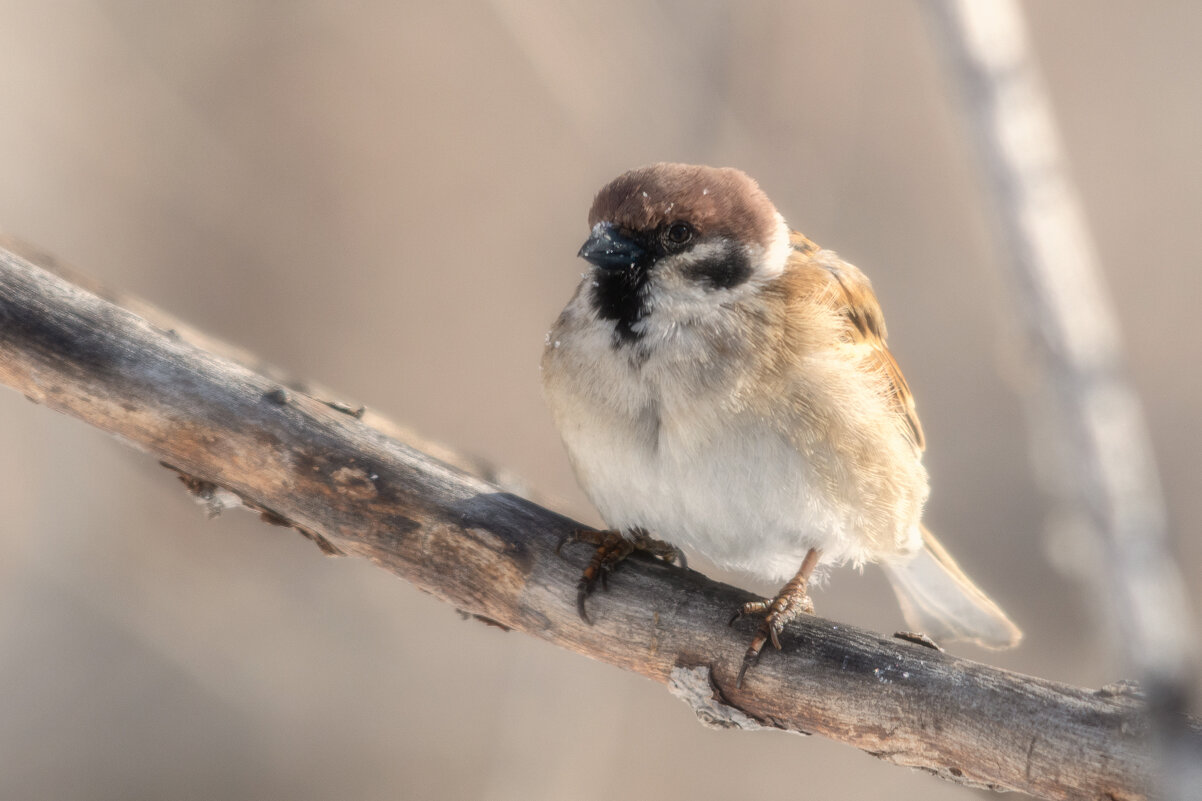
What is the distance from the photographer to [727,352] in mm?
2219

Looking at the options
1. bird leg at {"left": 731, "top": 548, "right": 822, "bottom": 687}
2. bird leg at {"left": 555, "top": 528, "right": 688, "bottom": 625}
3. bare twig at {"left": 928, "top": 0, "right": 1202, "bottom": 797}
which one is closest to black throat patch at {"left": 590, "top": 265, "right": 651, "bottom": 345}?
bird leg at {"left": 555, "top": 528, "right": 688, "bottom": 625}

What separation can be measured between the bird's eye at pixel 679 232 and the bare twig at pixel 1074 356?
1368 mm

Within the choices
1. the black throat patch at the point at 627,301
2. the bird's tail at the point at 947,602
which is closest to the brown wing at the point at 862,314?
the bird's tail at the point at 947,602

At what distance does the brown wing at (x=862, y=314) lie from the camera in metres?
Answer: 2.44

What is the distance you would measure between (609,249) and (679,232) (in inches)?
6.4

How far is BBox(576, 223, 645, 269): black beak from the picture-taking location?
2.22 m

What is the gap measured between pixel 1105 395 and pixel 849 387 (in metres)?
1.52

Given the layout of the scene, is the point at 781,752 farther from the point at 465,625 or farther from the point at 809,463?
the point at 809,463

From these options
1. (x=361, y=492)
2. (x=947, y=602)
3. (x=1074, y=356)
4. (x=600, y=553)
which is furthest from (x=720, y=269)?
(x=1074, y=356)

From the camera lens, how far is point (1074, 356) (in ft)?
2.54

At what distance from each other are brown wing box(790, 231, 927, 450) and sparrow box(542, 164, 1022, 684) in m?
0.01

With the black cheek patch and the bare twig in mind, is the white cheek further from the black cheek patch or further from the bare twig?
the bare twig

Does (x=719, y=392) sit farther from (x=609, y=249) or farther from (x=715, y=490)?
(x=609, y=249)

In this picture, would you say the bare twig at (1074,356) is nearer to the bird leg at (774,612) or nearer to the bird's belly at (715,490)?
the bird leg at (774,612)
